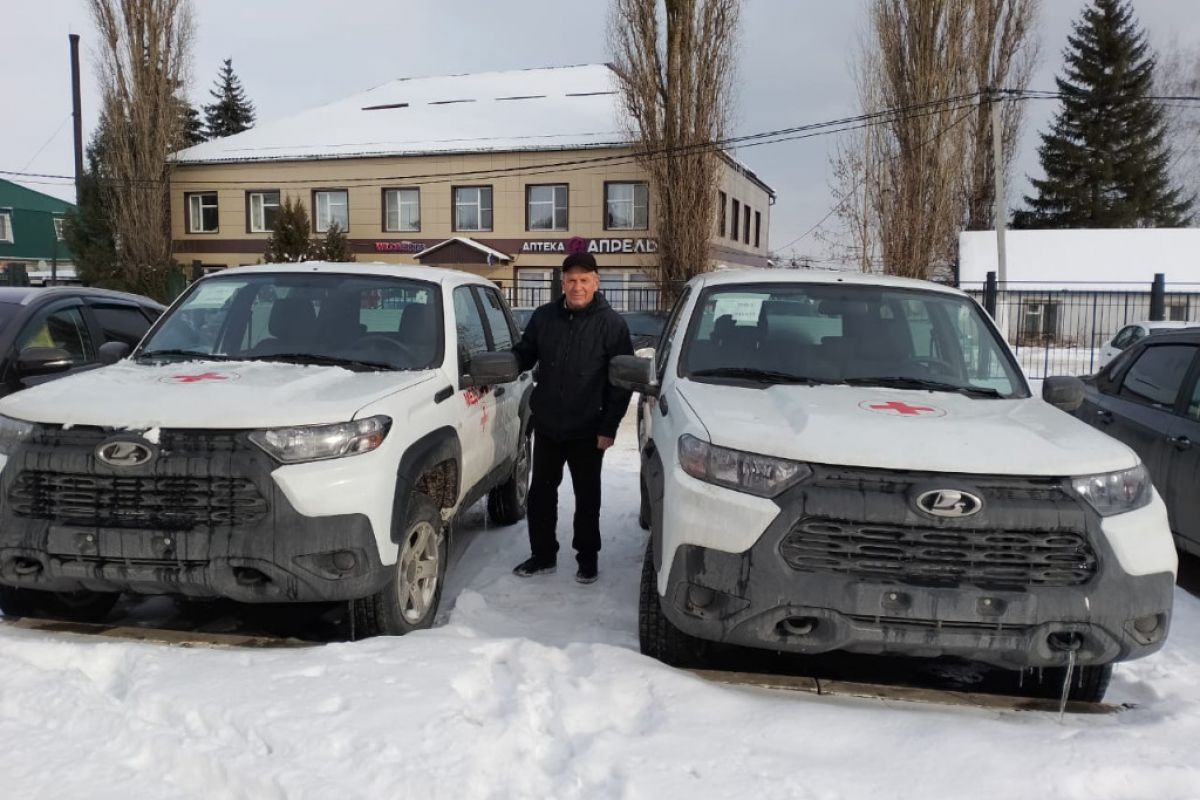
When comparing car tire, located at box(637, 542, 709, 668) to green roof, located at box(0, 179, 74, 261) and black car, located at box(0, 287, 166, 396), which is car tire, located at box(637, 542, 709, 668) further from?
green roof, located at box(0, 179, 74, 261)

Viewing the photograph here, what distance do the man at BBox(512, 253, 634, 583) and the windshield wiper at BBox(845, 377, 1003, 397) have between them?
1373 mm

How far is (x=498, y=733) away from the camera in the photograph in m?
2.92

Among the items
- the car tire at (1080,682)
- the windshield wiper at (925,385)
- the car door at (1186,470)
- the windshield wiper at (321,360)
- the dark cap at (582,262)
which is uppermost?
the dark cap at (582,262)

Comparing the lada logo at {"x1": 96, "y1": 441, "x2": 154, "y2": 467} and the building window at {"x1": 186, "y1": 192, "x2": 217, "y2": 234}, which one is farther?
the building window at {"x1": 186, "y1": 192, "x2": 217, "y2": 234}

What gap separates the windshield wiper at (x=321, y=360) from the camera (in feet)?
14.6

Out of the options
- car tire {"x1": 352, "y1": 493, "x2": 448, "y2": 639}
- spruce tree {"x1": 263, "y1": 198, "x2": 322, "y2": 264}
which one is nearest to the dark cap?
car tire {"x1": 352, "y1": 493, "x2": 448, "y2": 639}

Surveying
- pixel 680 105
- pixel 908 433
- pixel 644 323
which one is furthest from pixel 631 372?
pixel 680 105

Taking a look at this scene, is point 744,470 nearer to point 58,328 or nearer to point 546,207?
point 58,328

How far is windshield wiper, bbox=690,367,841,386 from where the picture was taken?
4137 millimetres

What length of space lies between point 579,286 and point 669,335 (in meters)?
0.68

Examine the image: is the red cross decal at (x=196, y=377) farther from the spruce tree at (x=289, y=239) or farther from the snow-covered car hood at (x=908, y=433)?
the spruce tree at (x=289, y=239)

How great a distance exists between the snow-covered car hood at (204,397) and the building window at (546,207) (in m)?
28.6

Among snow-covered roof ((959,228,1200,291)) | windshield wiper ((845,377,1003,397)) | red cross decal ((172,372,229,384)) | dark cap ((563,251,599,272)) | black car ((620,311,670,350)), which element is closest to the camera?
red cross decal ((172,372,229,384))

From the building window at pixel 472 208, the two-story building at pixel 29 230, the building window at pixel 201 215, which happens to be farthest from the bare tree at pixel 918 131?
the two-story building at pixel 29 230
